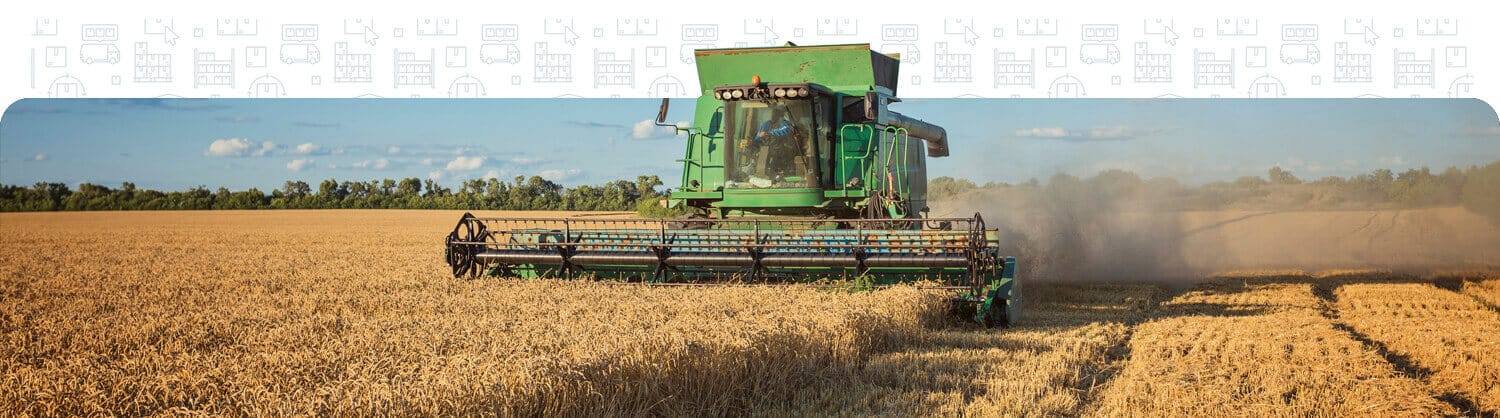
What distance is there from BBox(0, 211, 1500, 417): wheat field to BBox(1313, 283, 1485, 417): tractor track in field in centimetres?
2

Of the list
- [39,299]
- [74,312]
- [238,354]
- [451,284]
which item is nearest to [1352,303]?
[451,284]

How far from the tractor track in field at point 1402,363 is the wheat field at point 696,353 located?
0.08ft

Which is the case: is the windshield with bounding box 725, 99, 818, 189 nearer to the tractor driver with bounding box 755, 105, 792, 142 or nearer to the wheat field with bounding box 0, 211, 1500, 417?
the tractor driver with bounding box 755, 105, 792, 142

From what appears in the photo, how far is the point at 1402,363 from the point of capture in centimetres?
646

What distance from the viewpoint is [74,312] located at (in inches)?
268

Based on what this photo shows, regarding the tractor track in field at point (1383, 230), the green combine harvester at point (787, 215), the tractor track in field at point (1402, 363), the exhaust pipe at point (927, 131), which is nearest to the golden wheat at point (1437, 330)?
the tractor track in field at point (1402, 363)

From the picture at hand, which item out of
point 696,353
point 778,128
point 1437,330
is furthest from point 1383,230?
point 696,353

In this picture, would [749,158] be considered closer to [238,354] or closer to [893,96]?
[893,96]

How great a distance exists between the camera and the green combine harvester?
7.79m

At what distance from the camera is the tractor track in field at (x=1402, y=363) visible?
5212 mm

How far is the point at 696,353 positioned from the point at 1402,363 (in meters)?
4.73

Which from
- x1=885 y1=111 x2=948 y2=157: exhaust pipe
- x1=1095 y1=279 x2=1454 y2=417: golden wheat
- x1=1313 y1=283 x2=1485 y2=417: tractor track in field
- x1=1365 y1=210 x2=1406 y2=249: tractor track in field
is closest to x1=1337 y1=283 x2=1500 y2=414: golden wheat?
x1=1313 y1=283 x2=1485 y2=417: tractor track in field

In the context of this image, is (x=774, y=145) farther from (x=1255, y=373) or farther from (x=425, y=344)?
(x=425, y=344)

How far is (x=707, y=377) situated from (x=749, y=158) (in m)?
4.80
